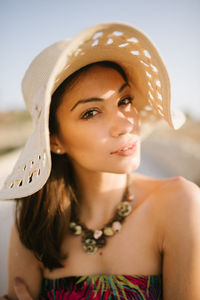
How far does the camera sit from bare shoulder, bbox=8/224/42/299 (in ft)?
5.18

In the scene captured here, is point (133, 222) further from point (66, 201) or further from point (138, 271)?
point (66, 201)

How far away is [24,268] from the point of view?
1.60m

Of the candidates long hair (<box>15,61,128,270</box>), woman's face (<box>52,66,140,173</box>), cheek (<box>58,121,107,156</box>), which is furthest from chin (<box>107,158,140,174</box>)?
long hair (<box>15,61,128,270</box>)

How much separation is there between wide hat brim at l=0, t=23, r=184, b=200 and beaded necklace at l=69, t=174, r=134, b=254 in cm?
68

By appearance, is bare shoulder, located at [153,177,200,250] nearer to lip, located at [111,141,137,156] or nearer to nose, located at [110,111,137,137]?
lip, located at [111,141,137,156]

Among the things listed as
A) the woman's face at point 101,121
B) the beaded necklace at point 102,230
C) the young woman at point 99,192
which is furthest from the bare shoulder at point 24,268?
the woman's face at point 101,121

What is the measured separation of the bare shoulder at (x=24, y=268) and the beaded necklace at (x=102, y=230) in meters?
0.37

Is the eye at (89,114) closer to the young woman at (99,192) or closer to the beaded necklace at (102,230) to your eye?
the young woman at (99,192)

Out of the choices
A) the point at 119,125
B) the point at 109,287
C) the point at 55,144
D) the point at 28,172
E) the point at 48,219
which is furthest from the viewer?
the point at 48,219

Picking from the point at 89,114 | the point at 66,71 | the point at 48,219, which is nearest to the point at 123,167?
the point at 89,114

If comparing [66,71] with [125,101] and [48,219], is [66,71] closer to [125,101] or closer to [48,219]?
[125,101]

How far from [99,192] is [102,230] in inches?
11.0

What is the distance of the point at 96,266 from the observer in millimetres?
1441

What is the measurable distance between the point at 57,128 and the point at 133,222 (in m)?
0.80
